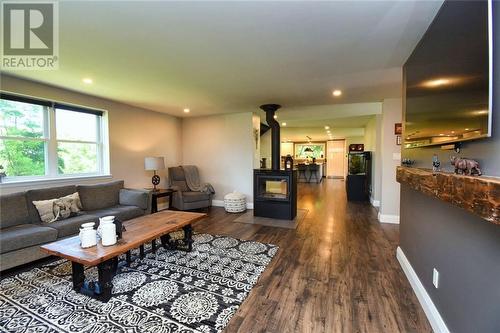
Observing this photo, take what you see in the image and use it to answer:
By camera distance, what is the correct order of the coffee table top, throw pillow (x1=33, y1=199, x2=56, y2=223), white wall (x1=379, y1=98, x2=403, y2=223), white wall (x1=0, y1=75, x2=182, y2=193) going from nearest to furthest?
the coffee table top, throw pillow (x1=33, y1=199, x2=56, y2=223), white wall (x1=0, y1=75, x2=182, y2=193), white wall (x1=379, y1=98, x2=403, y2=223)

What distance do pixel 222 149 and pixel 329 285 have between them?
4.14 metres

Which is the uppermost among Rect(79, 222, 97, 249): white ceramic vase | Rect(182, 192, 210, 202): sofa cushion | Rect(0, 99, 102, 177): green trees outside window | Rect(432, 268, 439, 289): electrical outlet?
Rect(0, 99, 102, 177): green trees outside window

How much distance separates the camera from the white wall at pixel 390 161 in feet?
13.8

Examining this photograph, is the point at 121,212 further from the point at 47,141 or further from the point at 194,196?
the point at 194,196

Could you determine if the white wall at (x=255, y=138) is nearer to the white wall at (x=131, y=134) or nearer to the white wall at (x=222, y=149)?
the white wall at (x=222, y=149)

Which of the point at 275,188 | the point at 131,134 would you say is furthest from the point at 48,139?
the point at 275,188

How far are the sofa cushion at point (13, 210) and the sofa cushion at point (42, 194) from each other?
0.04m

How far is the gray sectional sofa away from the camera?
95.3 inches

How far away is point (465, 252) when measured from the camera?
4.34 feet

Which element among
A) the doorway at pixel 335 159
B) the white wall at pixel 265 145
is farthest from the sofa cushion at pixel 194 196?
the doorway at pixel 335 159

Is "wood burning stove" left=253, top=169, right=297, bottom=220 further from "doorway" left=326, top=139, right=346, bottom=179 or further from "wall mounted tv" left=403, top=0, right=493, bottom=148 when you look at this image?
"doorway" left=326, top=139, right=346, bottom=179

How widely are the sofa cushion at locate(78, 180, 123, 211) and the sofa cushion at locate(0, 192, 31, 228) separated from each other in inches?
26.0

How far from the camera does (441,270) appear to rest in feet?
5.32

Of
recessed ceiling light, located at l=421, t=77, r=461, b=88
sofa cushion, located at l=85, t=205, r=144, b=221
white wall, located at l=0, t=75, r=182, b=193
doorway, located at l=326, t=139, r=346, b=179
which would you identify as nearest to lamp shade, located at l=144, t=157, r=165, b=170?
white wall, located at l=0, t=75, r=182, b=193
